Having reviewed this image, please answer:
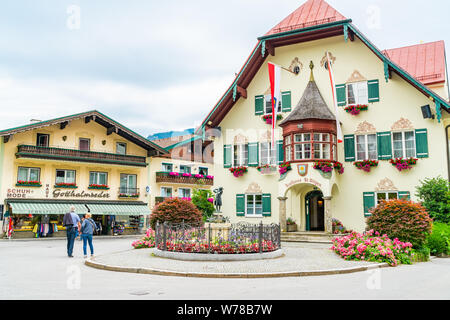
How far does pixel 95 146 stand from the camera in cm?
3875

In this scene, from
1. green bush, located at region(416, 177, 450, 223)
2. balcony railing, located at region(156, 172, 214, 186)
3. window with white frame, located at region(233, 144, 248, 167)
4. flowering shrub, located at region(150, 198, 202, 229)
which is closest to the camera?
green bush, located at region(416, 177, 450, 223)

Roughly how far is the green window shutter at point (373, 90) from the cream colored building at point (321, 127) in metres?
0.05

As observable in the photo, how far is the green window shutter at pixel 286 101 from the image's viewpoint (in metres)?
27.2

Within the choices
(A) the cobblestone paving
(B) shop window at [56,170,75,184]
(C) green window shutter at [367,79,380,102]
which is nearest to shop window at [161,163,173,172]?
(B) shop window at [56,170,75,184]

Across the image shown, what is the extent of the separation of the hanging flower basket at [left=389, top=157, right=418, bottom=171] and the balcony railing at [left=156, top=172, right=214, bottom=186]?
25.1 metres

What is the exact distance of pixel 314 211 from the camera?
1062 inches

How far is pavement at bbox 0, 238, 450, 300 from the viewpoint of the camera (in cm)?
866

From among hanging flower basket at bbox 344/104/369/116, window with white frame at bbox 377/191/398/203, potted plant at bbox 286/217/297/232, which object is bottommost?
potted plant at bbox 286/217/297/232

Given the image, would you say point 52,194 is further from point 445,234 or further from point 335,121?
point 445,234

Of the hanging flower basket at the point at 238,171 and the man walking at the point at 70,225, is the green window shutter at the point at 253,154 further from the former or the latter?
the man walking at the point at 70,225

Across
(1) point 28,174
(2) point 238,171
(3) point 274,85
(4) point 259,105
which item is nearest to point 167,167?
(1) point 28,174

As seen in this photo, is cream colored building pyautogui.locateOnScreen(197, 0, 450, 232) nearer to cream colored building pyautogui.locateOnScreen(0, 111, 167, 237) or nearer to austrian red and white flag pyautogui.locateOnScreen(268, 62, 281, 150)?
austrian red and white flag pyautogui.locateOnScreen(268, 62, 281, 150)

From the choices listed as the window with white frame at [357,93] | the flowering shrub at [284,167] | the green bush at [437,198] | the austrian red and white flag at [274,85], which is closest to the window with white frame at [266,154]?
the austrian red and white flag at [274,85]

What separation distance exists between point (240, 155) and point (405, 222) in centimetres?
1355
